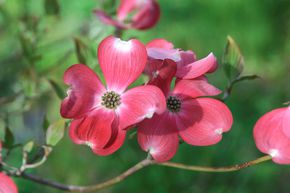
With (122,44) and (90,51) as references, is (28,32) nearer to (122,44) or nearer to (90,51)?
(90,51)

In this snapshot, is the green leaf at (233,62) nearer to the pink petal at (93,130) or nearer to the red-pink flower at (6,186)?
the pink petal at (93,130)

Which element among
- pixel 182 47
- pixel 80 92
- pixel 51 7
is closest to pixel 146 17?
pixel 51 7

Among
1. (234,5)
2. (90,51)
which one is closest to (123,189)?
(90,51)

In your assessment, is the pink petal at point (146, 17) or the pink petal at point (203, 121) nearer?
the pink petal at point (203, 121)

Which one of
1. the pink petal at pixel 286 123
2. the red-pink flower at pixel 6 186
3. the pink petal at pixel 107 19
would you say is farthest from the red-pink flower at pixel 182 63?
the pink petal at pixel 107 19

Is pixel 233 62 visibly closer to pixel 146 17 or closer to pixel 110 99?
pixel 110 99

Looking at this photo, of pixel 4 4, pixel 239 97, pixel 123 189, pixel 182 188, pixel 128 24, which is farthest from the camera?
pixel 239 97

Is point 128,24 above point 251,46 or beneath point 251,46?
above
